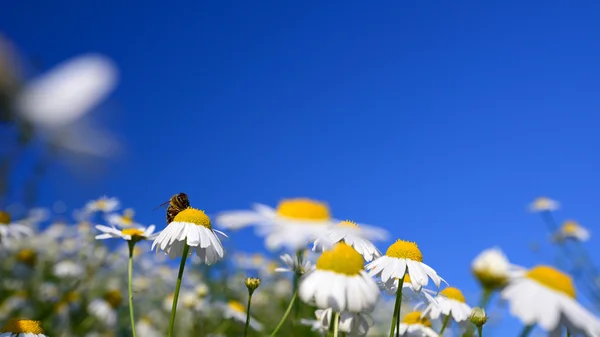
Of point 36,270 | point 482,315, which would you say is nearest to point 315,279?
point 482,315

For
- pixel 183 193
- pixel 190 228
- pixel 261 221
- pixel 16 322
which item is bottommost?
pixel 16 322

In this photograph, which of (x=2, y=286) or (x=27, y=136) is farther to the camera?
(x=2, y=286)

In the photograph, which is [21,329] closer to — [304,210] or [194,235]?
[194,235]

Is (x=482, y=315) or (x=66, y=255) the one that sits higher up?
(x=66, y=255)

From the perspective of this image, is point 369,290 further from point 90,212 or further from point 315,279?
point 90,212

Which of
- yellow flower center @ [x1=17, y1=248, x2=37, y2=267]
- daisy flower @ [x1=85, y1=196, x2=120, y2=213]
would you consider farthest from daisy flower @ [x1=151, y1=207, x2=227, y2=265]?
yellow flower center @ [x1=17, y1=248, x2=37, y2=267]

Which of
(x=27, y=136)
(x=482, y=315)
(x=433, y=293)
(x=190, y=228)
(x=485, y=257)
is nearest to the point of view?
(x=27, y=136)
